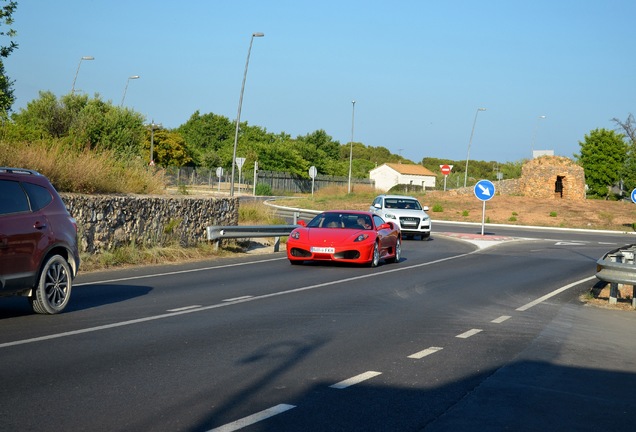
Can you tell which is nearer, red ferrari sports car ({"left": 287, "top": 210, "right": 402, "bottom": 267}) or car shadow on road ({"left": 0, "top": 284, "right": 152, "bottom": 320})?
car shadow on road ({"left": 0, "top": 284, "right": 152, "bottom": 320})

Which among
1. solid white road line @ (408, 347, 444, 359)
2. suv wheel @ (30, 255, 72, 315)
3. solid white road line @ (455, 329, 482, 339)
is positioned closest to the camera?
solid white road line @ (408, 347, 444, 359)

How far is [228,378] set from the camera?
7617 mm

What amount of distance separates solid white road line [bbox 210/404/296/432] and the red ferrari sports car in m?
13.2

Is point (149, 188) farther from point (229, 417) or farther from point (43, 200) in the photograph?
point (229, 417)

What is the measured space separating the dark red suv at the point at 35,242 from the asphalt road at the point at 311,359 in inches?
16.2

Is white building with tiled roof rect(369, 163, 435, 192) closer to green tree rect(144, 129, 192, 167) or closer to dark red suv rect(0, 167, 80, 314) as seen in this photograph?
green tree rect(144, 129, 192, 167)

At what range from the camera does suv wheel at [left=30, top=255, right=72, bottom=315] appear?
1083 cm

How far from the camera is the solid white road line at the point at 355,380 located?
7445 millimetres

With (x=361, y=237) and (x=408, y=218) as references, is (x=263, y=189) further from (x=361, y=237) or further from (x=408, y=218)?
(x=361, y=237)

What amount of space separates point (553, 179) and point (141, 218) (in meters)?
48.5

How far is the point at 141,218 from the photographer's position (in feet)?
67.1

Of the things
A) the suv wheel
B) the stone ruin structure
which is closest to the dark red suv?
the suv wheel

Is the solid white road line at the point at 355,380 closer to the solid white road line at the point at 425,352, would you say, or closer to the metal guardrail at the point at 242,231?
the solid white road line at the point at 425,352

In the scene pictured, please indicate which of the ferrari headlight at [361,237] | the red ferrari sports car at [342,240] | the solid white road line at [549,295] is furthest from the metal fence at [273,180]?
the solid white road line at [549,295]
